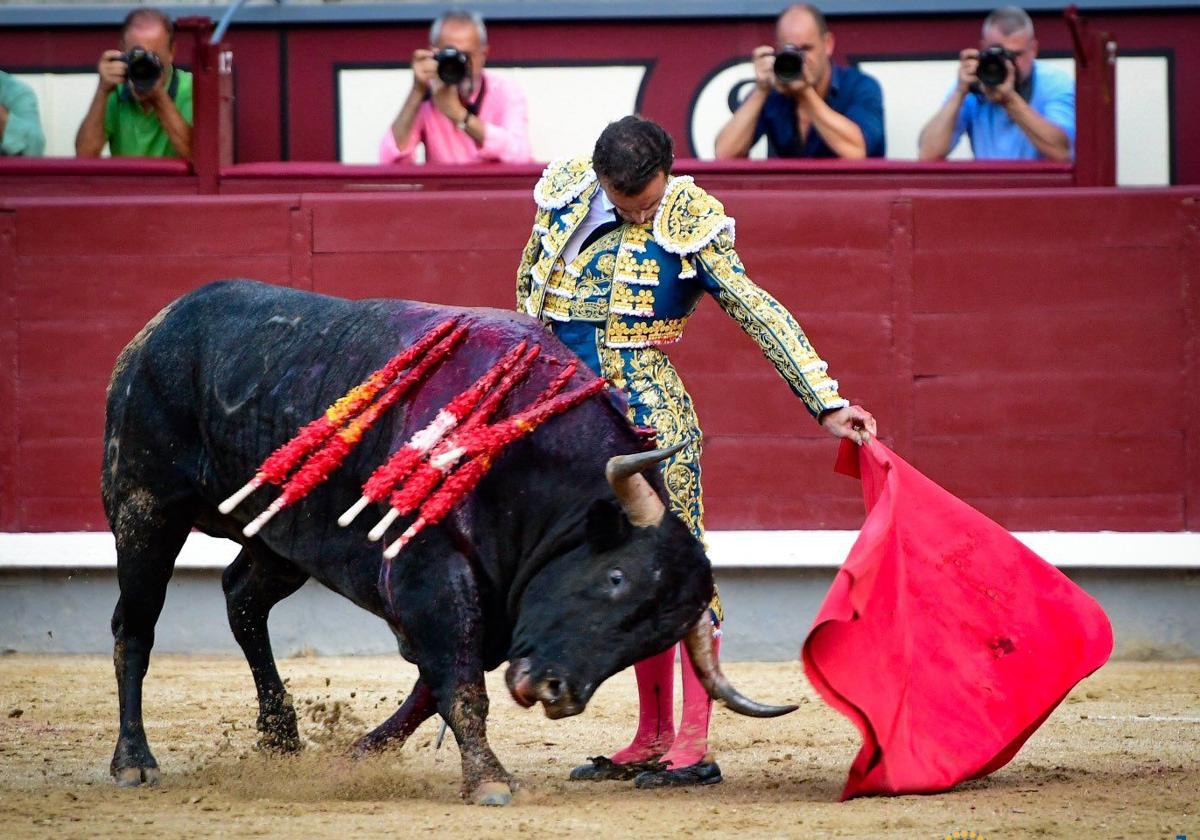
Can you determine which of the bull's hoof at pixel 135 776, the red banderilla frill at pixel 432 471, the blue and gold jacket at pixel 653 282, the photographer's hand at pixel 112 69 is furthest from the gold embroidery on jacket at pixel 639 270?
the photographer's hand at pixel 112 69

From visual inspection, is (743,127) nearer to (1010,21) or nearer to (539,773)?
(1010,21)

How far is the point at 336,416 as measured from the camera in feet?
12.9

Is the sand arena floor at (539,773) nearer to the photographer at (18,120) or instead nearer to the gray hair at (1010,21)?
the photographer at (18,120)

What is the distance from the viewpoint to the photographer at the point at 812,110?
20.5 feet

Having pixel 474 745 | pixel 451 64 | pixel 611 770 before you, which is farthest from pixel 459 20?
pixel 474 745

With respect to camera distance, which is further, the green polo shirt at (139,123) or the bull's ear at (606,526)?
the green polo shirt at (139,123)

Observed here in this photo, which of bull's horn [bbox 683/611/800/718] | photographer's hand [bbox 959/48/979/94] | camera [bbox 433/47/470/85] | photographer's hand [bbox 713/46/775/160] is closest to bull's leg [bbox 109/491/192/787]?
bull's horn [bbox 683/611/800/718]

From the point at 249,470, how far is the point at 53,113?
3428 mm

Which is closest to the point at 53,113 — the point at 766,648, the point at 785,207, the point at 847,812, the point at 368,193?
the point at 368,193

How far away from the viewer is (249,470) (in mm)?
4141

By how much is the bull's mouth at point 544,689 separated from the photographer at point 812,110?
122 inches

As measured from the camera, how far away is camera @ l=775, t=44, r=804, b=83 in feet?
20.0

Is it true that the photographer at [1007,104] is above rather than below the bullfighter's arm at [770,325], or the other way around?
above

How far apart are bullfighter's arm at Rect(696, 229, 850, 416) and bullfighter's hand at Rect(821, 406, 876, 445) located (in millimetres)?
20
